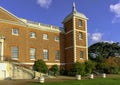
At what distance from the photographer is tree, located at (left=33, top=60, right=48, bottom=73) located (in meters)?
41.9

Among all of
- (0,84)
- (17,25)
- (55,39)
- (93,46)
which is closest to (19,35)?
(17,25)

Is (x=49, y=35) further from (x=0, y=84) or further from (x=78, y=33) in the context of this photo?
(x=0, y=84)

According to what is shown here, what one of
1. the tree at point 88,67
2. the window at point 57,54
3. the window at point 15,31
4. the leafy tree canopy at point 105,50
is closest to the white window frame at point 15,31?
the window at point 15,31

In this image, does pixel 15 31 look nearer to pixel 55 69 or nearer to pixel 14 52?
pixel 14 52

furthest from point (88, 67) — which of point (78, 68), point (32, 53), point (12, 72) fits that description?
point (12, 72)

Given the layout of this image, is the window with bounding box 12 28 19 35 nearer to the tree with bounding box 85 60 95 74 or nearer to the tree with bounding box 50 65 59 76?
the tree with bounding box 50 65 59 76

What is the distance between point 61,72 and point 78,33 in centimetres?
829

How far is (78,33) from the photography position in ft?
156

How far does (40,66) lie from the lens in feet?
138

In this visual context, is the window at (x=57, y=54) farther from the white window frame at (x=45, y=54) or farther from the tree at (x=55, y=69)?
the tree at (x=55, y=69)

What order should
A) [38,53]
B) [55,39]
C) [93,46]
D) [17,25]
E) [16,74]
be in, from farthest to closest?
[93,46], [55,39], [38,53], [17,25], [16,74]

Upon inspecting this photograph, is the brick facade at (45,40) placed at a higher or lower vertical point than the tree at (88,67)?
higher

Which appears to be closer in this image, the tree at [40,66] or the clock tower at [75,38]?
the tree at [40,66]

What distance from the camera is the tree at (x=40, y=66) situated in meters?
41.9
